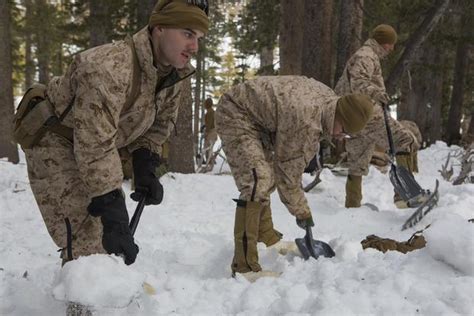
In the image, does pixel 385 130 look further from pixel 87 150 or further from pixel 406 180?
pixel 87 150

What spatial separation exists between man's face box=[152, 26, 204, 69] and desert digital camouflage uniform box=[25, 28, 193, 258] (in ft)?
0.21

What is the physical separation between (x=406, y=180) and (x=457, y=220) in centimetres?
292

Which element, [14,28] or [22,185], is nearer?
[22,185]

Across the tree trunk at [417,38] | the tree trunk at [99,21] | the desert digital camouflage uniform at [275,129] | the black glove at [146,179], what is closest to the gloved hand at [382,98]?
the desert digital camouflage uniform at [275,129]

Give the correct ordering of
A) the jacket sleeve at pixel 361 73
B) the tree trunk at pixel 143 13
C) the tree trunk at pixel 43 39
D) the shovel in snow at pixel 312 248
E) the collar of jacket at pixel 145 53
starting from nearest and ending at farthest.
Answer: the collar of jacket at pixel 145 53 < the shovel in snow at pixel 312 248 < the jacket sleeve at pixel 361 73 < the tree trunk at pixel 143 13 < the tree trunk at pixel 43 39

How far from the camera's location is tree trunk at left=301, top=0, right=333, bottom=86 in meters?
9.11

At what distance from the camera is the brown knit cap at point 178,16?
90.4 inches

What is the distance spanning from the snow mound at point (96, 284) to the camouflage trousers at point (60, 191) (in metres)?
0.37

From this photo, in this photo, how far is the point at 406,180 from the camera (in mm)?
5602

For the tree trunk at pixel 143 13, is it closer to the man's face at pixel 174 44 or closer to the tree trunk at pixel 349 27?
the tree trunk at pixel 349 27

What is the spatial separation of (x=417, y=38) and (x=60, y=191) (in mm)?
8155

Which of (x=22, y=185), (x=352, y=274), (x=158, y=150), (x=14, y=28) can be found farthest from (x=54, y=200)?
(x=14, y=28)

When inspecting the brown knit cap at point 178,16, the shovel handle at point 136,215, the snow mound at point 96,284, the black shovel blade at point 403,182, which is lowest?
the black shovel blade at point 403,182

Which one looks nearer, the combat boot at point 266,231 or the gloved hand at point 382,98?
the combat boot at point 266,231
